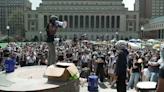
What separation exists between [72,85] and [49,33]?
10.4ft

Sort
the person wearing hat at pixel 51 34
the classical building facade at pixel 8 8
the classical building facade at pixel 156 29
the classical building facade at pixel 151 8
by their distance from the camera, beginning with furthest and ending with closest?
the classical building facade at pixel 151 8, the classical building facade at pixel 8 8, the classical building facade at pixel 156 29, the person wearing hat at pixel 51 34

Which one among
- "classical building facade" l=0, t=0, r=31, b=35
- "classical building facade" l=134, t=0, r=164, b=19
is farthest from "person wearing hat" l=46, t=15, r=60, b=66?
"classical building facade" l=134, t=0, r=164, b=19

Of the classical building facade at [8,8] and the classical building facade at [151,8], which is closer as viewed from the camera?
the classical building facade at [8,8]

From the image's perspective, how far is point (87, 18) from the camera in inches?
3674

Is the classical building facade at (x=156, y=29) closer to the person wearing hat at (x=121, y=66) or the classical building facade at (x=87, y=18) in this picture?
the classical building facade at (x=87, y=18)

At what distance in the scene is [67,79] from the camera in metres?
5.54

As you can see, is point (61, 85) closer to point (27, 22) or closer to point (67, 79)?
point (67, 79)

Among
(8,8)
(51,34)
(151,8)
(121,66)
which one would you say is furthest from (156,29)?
(8,8)

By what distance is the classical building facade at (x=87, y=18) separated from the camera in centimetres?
8581

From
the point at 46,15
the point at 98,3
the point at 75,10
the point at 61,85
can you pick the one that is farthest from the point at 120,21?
the point at 61,85

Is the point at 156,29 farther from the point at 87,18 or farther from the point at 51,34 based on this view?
the point at 51,34

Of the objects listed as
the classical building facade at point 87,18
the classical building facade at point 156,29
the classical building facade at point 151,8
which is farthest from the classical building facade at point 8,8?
the classical building facade at point 151,8

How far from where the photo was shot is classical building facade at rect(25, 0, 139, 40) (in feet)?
282

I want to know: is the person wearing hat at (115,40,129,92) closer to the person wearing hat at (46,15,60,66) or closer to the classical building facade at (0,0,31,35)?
the person wearing hat at (46,15,60,66)
